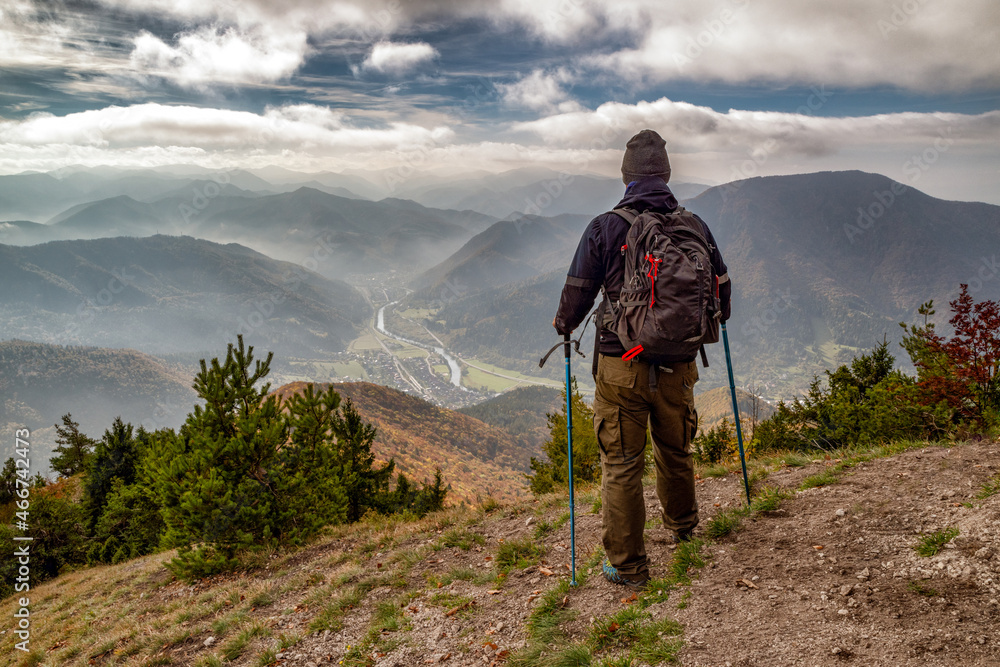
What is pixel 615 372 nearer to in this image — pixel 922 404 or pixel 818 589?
pixel 818 589

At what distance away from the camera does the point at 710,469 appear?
770 cm

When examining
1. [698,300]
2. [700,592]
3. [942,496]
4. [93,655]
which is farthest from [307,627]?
[942,496]

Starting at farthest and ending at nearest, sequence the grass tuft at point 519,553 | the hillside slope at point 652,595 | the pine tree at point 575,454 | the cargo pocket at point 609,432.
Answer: the pine tree at point 575,454 → the grass tuft at point 519,553 → the cargo pocket at point 609,432 → the hillside slope at point 652,595

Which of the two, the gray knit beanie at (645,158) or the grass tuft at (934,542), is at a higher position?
the gray knit beanie at (645,158)

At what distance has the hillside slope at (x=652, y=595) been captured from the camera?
3.14m

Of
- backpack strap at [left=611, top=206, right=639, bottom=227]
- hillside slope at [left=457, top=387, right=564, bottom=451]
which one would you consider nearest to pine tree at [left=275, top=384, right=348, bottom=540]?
backpack strap at [left=611, top=206, right=639, bottom=227]

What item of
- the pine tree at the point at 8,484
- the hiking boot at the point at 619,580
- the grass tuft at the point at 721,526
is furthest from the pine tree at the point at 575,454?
the pine tree at the point at 8,484

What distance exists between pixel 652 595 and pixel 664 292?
259 cm

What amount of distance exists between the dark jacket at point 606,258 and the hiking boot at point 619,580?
206cm

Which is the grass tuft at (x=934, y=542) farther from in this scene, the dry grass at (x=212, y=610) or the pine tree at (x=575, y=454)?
the pine tree at (x=575, y=454)

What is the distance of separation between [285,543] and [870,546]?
31.1 ft

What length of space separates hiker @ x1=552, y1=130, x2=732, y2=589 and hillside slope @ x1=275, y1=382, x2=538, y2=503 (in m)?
61.2

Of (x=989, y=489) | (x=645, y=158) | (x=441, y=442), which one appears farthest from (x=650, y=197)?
(x=441, y=442)

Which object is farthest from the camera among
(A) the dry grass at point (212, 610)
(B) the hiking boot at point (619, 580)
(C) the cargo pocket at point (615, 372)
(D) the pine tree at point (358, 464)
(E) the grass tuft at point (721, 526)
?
(D) the pine tree at point (358, 464)
